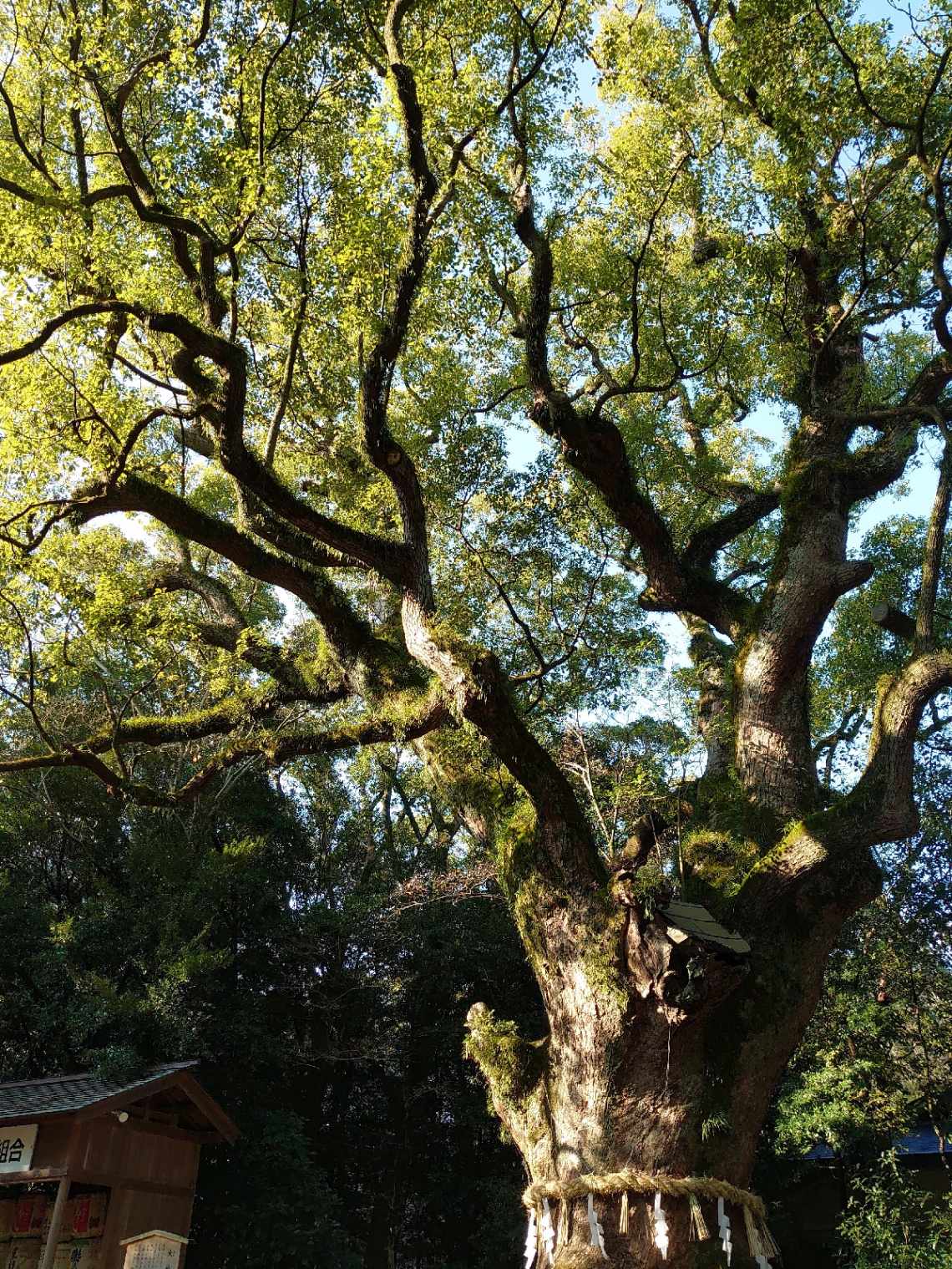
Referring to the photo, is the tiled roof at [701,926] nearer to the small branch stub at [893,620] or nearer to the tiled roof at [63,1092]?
the small branch stub at [893,620]

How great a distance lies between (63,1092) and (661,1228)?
15.9 feet

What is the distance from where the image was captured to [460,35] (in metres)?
6.13

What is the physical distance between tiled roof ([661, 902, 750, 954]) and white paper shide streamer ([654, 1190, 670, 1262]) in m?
1.13

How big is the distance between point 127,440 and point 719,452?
8.08 m

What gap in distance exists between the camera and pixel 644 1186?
403cm

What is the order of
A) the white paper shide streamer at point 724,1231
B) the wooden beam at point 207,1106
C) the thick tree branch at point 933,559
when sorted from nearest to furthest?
the white paper shide streamer at point 724,1231, the thick tree branch at point 933,559, the wooden beam at point 207,1106

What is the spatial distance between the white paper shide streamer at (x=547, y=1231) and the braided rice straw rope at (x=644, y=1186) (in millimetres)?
95

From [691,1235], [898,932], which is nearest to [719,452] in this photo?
[898,932]

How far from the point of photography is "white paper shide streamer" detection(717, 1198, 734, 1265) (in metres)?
4.00

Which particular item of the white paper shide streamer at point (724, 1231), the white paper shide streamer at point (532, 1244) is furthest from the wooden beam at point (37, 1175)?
the white paper shide streamer at point (724, 1231)

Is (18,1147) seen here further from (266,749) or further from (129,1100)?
(266,749)

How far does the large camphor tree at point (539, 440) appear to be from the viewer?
15.3 feet

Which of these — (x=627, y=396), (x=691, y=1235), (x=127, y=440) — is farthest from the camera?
(x=627, y=396)

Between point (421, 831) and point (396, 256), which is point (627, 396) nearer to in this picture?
point (396, 256)
